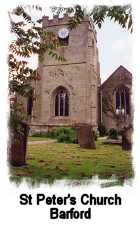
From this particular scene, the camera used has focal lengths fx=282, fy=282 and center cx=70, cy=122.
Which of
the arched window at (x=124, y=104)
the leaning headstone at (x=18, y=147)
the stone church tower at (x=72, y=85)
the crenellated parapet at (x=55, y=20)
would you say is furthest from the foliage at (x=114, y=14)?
the stone church tower at (x=72, y=85)

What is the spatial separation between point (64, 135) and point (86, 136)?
1.01 feet

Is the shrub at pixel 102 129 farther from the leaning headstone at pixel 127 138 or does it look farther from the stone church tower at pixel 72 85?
the leaning headstone at pixel 127 138

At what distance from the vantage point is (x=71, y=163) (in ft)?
10.6

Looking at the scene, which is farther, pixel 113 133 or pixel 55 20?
pixel 113 133

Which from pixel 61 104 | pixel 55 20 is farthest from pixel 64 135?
pixel 61 104

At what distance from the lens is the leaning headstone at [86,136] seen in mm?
3763

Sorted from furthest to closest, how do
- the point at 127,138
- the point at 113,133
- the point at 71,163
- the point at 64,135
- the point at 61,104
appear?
the point at 61,104, the point at 113,133, the point at 64,135, the point at 127,138, the point at 71,163

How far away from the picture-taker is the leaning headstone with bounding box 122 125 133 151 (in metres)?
3.29

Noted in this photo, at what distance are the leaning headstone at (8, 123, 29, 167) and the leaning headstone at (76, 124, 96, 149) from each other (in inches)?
32.0

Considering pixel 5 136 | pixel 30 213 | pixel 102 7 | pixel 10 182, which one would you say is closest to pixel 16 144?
pixel 5 136

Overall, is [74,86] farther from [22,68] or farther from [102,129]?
[22,68]

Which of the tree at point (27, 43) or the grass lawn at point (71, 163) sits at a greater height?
the tree at point (27, 43)

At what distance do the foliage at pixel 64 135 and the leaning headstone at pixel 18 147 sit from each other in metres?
0.75

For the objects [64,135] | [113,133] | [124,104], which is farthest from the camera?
[113,133]
